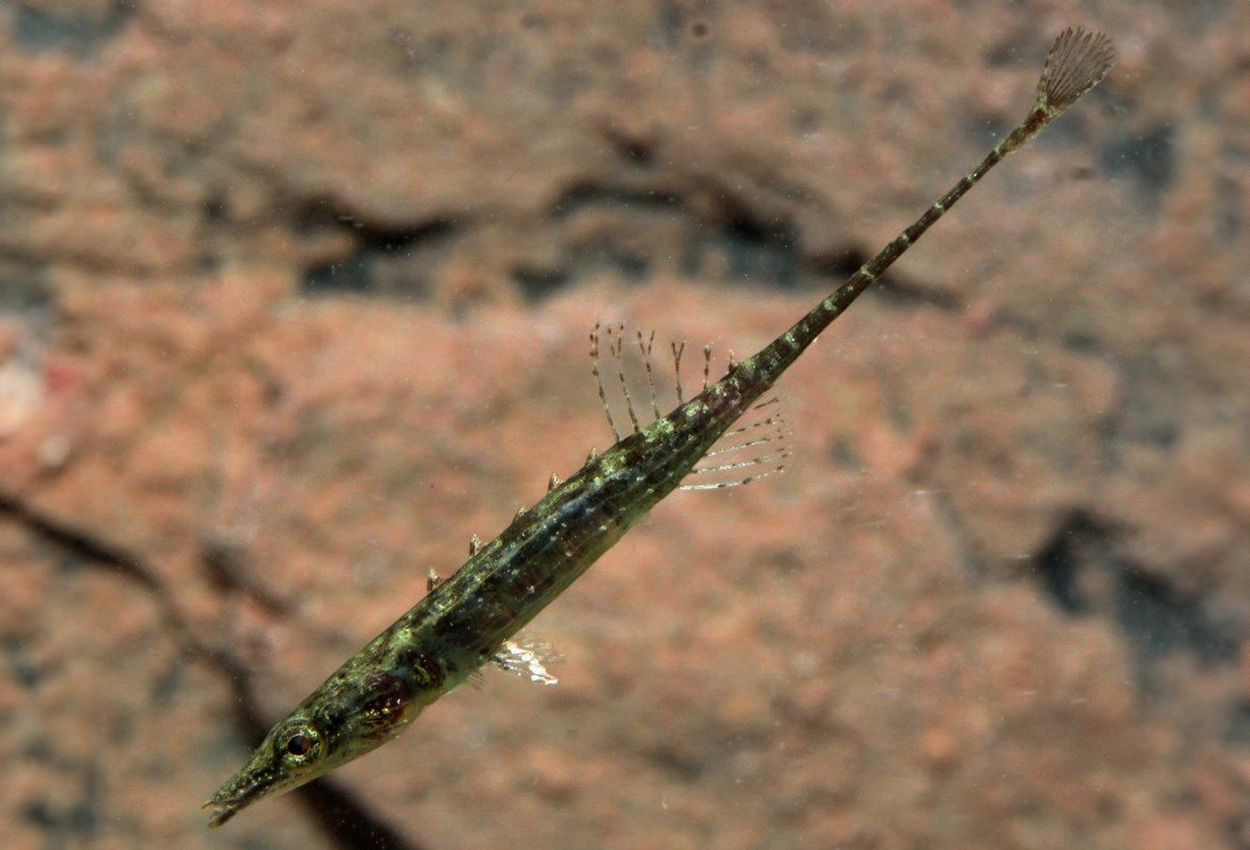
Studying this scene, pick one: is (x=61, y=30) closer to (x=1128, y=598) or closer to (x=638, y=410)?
(x=638, y=410)

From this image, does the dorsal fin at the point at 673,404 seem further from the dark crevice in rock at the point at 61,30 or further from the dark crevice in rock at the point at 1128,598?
the dark crevice in rock at the point at 61,30

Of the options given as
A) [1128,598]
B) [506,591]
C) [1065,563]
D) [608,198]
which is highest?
[608,198]

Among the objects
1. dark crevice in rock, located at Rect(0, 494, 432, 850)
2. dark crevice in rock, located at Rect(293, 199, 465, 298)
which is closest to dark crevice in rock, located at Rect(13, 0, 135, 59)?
dark crevice in rock, located at Rect(293, 199, 465, 298)

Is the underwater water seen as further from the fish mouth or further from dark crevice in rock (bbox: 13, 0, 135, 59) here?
the fish mouth

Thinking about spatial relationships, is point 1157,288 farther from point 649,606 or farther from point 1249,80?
point 649,606

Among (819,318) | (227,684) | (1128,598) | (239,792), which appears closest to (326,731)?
(239,792)

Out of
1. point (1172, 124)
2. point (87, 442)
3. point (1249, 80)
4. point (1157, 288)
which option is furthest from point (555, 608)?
point (1249, 80)
